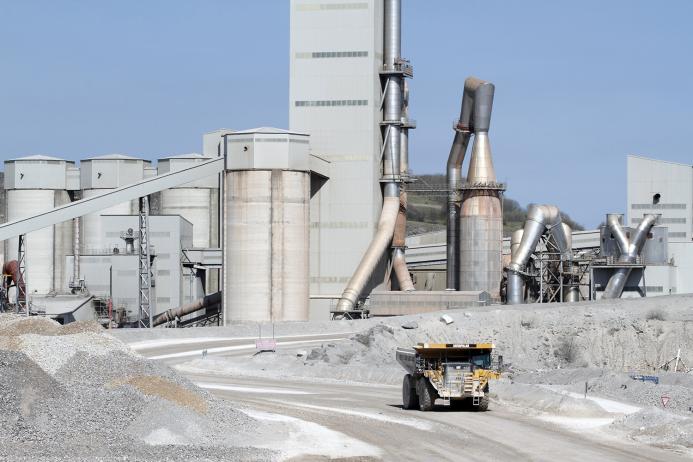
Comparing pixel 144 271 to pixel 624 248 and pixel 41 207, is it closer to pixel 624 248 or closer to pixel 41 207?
pixel 41 207

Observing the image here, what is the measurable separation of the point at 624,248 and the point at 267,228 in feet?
85.5

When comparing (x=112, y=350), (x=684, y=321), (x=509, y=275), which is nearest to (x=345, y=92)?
(x=509, y=275)

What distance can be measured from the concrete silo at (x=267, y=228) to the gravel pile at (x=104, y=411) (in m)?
49.7

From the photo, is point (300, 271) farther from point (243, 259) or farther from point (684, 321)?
point (684, 321)

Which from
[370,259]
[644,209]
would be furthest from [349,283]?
[644,209]

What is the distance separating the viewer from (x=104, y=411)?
2978 cm

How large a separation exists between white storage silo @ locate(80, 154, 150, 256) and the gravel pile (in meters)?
78.8

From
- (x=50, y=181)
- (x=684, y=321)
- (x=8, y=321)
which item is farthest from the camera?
(x=50, y=181)

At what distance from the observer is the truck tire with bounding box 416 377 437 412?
37906 mm

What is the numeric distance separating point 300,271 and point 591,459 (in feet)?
196

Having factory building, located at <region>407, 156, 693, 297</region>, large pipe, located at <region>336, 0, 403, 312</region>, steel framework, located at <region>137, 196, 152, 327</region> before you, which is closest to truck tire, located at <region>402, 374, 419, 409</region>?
steel framework, located at <region>137, 196, 152, 327</region>

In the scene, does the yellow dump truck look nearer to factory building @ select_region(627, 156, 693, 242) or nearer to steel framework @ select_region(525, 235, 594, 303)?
steel framework @ select_region(525, 235, 594, 303)

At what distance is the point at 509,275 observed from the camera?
90.9 m

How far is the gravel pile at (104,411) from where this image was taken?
27344 mm
